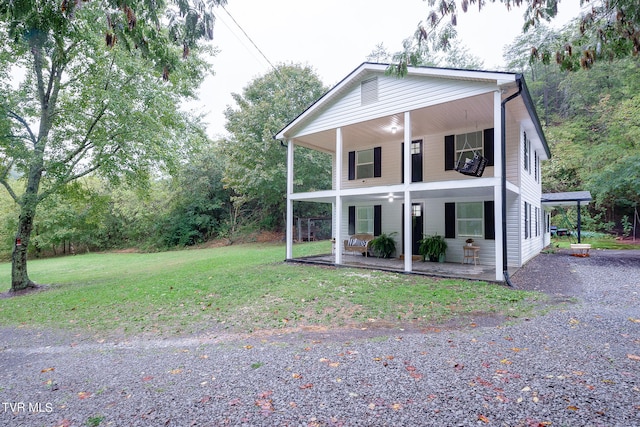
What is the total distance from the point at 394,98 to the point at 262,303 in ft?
21.8

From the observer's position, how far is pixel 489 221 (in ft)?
31.9

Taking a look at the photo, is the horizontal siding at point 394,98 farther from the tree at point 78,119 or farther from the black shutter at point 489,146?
the tree at point 78,119

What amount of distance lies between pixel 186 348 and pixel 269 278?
426cm

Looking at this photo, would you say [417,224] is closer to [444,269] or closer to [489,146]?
[444,269]

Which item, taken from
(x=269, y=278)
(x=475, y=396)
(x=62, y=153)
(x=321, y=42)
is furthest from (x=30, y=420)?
(x=321, y=42)

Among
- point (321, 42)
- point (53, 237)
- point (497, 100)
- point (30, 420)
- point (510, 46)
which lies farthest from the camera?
point (510, 46)

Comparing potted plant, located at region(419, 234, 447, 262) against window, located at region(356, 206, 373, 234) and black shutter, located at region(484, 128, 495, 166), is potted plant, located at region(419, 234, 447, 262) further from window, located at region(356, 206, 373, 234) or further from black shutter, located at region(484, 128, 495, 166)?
black shutter, located at region(484, 128, 495, 166)

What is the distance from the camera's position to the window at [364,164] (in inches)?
480

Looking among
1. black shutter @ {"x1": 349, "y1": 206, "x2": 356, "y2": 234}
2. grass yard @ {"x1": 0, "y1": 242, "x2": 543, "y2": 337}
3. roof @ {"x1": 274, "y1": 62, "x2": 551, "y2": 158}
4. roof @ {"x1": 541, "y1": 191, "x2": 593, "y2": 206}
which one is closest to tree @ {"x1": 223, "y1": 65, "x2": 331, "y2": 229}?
black shutter @ {"x1": 349, "y1": 206, "x2": 356, "y2": 234}

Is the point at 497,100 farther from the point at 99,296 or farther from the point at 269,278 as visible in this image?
the point at 99,296

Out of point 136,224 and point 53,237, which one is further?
point 136,224

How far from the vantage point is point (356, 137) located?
11477 millimetres

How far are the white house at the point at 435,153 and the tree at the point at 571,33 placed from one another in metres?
3.08

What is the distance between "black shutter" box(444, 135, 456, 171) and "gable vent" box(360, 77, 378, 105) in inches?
114
